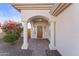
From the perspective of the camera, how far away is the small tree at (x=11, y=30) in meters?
10.7

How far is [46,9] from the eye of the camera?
10.7 meters

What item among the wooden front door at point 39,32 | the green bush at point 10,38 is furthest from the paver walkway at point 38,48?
the wooden front door at point 39,32

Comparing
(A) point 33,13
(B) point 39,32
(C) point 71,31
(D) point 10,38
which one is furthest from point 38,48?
(B) point 39,32

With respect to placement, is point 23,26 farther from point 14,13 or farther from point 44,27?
point 44,27

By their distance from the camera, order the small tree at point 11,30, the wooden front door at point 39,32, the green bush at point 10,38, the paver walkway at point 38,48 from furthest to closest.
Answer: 1. the wooden front door at point 39,32
2. the green bush at point 10,38
3. the small tree at point 11,30
4. the paver walkway at point 38,48

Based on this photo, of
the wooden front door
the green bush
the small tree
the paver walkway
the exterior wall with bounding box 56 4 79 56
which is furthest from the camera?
the wooden front door

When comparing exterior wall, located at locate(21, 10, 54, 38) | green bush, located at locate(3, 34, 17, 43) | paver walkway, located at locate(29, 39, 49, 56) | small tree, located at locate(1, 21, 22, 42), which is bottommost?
paver walkway, located at locate(29, 39, 49, 56)

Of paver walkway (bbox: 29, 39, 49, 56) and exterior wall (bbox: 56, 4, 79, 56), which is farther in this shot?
paver walkway (bbox: 29, 39, 49, 56)

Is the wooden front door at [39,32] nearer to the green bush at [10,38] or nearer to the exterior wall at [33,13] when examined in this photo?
the green bush at [10,38]

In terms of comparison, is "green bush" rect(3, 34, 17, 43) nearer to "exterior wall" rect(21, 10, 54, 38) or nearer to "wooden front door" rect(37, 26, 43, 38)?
"exterior wall" rect(21, 10, 54, 38)

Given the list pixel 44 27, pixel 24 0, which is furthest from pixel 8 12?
pixel 44 27

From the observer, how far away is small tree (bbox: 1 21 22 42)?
1070cm

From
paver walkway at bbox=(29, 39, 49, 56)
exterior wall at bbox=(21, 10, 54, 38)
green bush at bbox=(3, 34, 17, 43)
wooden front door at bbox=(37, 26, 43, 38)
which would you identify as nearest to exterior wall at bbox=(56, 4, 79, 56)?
paver walkway at bbox=(29, 39, 49, 56)

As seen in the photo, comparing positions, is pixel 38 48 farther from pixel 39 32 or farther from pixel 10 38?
pixel 39 32
